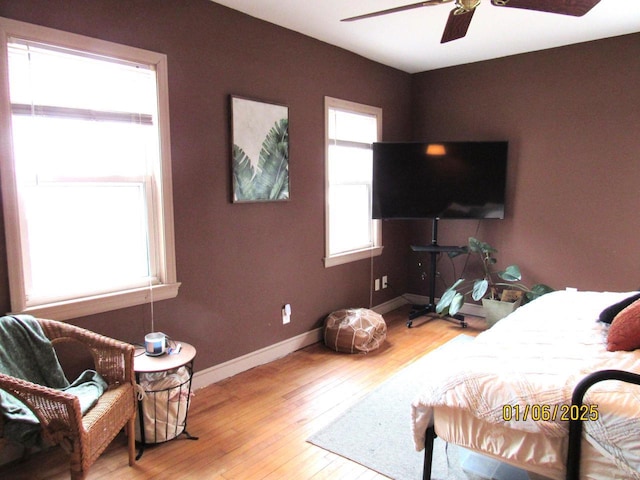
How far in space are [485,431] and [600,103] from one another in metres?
3.36

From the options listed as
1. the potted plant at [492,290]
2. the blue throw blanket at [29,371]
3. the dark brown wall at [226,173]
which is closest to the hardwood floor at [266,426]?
the dark brown wall at [226,173]

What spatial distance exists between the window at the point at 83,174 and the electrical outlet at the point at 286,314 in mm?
1005

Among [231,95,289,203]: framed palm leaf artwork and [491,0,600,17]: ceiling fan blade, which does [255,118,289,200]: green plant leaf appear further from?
[491,0,600,17]: ceiling fan blade

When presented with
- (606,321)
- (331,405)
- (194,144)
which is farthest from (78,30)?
(606,321)

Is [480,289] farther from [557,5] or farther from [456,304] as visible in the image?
[557,5]

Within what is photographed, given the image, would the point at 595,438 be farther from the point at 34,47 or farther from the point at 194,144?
the point at 34,47

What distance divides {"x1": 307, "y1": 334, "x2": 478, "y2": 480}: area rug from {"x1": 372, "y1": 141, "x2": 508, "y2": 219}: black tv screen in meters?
1.86

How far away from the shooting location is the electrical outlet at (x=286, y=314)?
3.59 meters

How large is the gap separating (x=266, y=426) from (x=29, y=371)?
1226 millimetres

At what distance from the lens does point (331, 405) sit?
2.80 m

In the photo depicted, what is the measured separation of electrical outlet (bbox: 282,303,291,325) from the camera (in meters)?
3.59

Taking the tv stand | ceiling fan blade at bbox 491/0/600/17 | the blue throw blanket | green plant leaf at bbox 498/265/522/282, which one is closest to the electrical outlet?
the tv stand
